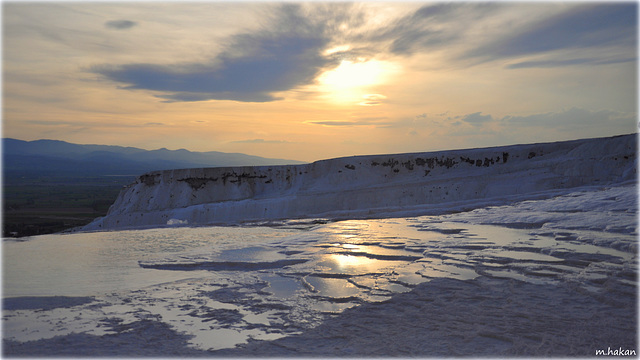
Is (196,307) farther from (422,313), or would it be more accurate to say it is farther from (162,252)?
(162,252)

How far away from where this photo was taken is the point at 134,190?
2811 cm

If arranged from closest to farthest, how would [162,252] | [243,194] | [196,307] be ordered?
[196,307]
[162,252]
[243,194]

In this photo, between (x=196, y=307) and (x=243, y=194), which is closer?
(x=196, y=307)

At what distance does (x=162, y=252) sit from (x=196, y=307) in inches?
118

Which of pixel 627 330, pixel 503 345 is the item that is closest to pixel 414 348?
pixel 503 345

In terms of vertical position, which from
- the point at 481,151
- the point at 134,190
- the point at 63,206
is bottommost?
the point at 63,206

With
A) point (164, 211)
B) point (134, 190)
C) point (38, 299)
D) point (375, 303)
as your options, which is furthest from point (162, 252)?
point (134, 190)

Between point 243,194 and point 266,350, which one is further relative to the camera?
point 243,194

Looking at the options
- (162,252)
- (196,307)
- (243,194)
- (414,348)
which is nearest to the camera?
(414,348)

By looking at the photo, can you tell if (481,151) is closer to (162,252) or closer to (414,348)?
(162,252)

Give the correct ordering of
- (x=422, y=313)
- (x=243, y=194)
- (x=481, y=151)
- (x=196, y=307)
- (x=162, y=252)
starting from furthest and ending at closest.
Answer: (x=243, y=194)
(x=481, y=151)
(x=162, y=252)
(x=196, y=307)
(x=422, y=313)

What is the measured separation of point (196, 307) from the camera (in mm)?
4051

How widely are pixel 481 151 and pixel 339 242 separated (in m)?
18.1

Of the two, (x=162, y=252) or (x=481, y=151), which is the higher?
(x=481, y=151)
